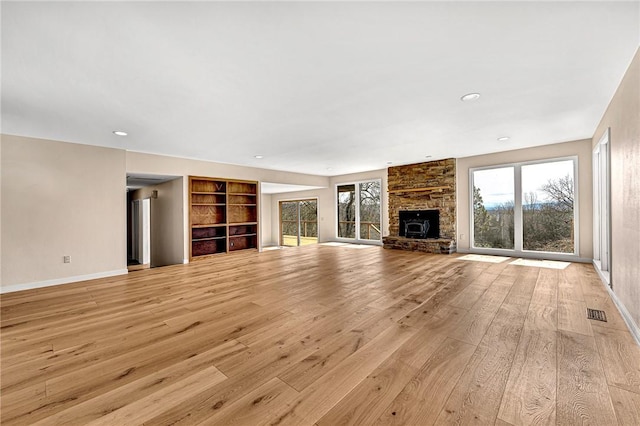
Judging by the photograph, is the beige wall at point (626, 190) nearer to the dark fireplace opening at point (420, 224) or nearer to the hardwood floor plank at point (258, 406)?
the hardwood floor plank at point (258, 406)

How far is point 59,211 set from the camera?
14.5ft

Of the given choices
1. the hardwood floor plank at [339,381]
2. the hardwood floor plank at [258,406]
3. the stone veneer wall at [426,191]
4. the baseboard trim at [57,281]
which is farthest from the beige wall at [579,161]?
the baseboard trim at [57,281]

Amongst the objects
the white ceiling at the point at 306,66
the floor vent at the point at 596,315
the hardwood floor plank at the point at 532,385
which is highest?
the white ceiling at the point at 306,66

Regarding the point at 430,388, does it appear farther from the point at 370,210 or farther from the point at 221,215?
the point at 370,210

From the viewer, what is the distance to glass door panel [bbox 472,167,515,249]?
20.0 ft

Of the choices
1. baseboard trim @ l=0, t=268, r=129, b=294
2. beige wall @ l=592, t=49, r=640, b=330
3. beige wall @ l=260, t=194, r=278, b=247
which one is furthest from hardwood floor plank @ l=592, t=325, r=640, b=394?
beige wall @ l=260, t=194, r=278, b=247

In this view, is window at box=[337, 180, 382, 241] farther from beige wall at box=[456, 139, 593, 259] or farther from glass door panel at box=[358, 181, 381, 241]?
beige wall at box=[456, 139, 593, 259]

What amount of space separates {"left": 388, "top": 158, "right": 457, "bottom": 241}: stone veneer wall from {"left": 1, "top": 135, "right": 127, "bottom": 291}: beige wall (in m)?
6.78

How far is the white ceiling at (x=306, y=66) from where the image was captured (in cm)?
174

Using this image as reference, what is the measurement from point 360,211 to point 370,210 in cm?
39

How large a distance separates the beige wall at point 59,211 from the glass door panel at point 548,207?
8500mm

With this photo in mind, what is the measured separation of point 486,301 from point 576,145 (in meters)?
4.42

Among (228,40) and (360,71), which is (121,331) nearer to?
(228,40)

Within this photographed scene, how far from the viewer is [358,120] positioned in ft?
12.4
